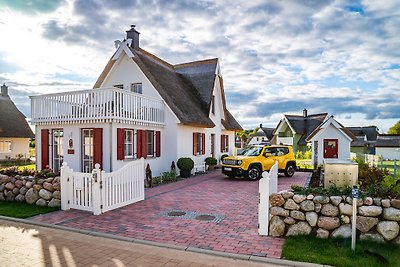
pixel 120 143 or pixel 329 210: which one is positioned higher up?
pixel 120 143

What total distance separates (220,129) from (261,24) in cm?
1284

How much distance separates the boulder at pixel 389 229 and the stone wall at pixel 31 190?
28.1ft

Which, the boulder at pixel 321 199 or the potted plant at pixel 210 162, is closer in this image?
the boulder at pixel 321 199

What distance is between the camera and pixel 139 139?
1389 cm

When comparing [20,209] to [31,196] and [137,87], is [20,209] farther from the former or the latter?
[137,87]

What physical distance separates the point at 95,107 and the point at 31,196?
474 centimetres

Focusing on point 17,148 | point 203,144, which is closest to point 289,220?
point 203,144

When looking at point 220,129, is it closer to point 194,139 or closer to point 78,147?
point 194,139

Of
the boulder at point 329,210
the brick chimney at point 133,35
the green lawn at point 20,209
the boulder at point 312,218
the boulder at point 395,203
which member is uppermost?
the brick chimney at point 133,35

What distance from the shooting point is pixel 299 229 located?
19.8 feet

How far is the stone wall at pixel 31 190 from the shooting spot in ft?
28.8

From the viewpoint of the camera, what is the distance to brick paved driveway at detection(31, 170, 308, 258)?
5.79 metres

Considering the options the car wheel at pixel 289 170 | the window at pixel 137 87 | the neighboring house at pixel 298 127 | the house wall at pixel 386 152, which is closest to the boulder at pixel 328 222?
the car wheel at pixel 289 170

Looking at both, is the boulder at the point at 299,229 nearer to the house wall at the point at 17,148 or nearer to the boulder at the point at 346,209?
the boulder at the point at 346,209
